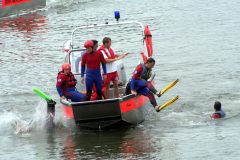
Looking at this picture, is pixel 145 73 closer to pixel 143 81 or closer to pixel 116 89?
pixel 143 81

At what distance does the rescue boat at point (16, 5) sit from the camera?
38.0 metres

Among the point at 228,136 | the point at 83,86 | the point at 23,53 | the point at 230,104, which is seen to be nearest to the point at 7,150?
the point at 83,86

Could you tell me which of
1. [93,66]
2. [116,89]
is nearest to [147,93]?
[116,89]

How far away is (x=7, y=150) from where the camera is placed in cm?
1623

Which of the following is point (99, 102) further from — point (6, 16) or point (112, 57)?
point (6, 16)

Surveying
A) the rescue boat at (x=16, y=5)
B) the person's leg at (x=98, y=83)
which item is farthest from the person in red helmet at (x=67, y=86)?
the rescue boat at (x=16, y=5)

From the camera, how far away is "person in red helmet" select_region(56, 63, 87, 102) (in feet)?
55.4

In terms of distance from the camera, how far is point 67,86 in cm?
1702

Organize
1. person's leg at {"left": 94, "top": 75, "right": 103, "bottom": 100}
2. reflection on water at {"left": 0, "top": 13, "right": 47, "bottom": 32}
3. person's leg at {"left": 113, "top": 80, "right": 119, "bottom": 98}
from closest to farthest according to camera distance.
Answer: person's leg at {"left": 94, "top": 75, "right": 103, "bottom": 100}
person's leg at {"left": 113, "top": 80, "right": 119, "bottom": 98}
reflection on water at {"left": 0, "top": 13, "right": 47, "bottom": 32}

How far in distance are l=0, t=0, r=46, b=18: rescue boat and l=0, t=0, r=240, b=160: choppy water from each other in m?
0.63

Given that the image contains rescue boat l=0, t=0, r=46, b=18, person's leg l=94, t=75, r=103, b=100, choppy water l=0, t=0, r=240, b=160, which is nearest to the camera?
Result: choppy water l=0, t=0, r=240, b=160

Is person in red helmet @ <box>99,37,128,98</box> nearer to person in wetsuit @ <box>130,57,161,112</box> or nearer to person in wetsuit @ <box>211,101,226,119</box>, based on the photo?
person in wetsuit @ <box>130,57,161,112</box>

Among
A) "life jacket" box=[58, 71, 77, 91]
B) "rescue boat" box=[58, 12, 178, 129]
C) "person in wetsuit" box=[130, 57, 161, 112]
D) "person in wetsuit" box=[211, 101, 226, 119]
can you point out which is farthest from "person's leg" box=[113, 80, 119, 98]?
"person in wetsuit" box=[211, 101, 226, 119]

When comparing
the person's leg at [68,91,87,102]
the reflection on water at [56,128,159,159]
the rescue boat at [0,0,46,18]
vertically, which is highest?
the rescue boat at [0,0,46,18]
